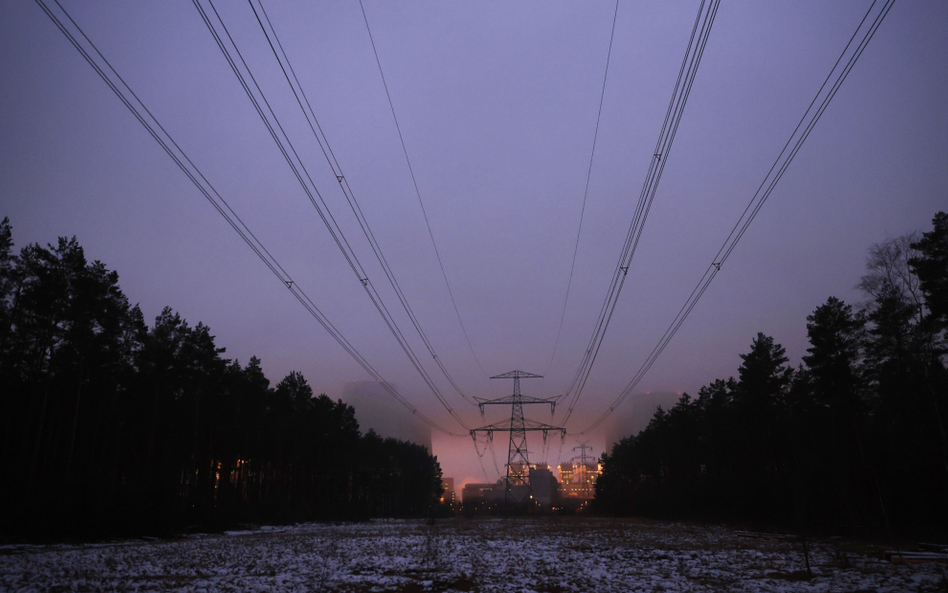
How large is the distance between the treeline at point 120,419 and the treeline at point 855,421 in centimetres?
3725

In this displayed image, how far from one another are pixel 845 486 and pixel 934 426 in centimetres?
1082

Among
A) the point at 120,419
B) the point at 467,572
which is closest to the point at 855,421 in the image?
the point at 467,572

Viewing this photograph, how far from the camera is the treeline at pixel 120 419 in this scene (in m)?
33.6

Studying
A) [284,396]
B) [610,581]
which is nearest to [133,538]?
A: [610,581]

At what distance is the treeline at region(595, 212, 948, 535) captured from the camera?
35188 millimetres

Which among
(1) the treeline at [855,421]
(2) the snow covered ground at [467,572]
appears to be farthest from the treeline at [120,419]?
(1) the treeline at [855,421]

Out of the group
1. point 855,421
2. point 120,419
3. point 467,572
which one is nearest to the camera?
point 467,572

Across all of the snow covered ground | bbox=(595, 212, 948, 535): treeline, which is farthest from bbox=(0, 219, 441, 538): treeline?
bbox=(595, 212, 948, 535): treeline

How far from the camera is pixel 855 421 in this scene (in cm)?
4250

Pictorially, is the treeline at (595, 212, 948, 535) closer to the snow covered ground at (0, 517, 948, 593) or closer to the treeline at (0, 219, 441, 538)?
the snow covered ground at (0, 517, 948, 593)

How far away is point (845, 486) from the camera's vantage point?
44250mm

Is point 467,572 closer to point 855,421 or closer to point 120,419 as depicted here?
point 855,421

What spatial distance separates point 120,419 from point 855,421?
6097 cm

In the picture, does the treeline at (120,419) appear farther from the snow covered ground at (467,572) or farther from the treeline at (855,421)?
the treeline at (855,421)
